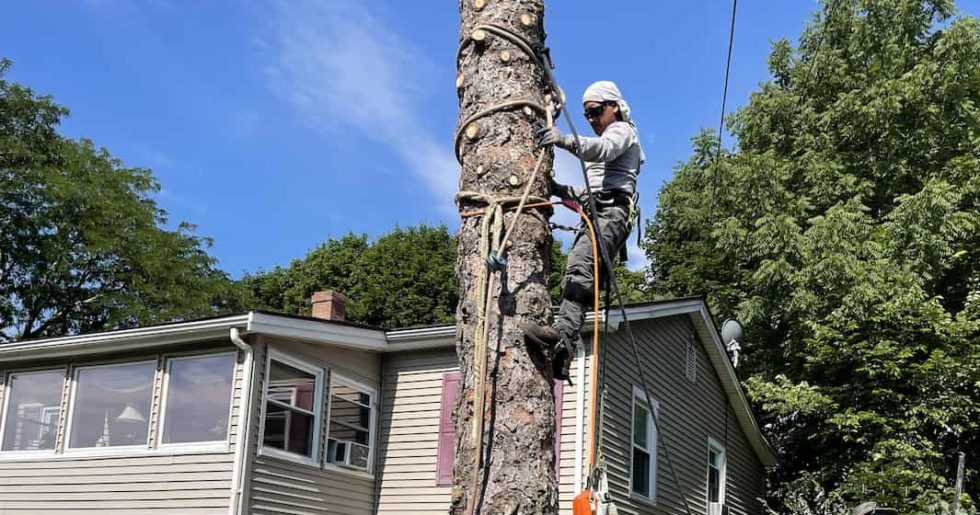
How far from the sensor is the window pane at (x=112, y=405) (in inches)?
556

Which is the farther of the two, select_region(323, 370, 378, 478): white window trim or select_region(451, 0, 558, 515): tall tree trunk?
select_region(323, 370, 378, 478): white window trim

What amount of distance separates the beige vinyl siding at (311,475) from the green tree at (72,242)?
14268mm

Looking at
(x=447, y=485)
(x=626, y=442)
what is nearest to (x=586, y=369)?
(x=626, y=442)

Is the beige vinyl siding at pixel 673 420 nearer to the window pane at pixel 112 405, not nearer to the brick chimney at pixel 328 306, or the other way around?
the brick chimney at pixel 328 306

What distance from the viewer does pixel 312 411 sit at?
46.4 feet

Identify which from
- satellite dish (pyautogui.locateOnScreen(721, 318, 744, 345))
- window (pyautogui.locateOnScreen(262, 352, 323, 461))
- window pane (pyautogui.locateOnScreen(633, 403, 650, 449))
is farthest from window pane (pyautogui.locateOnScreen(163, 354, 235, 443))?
satellite dish (pyautogui.locateOnScreen(721, 318, 744, 345))

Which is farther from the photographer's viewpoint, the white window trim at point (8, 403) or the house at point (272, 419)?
the white window trim at point (8, 403)

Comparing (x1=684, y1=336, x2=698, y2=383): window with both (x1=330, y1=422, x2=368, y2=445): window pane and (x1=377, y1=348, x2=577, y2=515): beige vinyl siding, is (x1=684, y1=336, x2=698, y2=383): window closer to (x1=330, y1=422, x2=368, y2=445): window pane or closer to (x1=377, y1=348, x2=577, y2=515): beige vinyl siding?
(x1=377, y1=348, x2=577, y2=515): beige vinyl siding

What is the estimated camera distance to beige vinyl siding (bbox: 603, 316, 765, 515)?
1381 cm

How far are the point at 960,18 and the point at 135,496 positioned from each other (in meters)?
19.6

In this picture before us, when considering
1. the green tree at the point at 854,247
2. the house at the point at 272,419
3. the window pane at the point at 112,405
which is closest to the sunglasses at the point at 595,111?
the house at the point at 272,419

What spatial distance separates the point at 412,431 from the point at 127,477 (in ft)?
12.5

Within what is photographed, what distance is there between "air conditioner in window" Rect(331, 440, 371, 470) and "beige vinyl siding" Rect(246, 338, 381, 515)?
16 centimetres

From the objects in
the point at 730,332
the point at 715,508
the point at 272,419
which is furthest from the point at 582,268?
the point at 730,332
